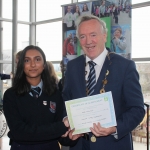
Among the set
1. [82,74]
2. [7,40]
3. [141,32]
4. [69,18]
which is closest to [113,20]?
[141,32]

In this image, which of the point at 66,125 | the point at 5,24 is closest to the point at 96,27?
the point at 66,125

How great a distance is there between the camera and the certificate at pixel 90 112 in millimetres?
1741

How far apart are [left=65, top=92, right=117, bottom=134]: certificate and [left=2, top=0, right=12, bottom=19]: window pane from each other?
261 inches

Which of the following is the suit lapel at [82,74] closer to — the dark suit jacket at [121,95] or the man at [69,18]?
the dark suit jacket at [121,95]

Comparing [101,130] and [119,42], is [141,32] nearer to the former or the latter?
[119,42]

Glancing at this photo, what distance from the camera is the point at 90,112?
1.79 m

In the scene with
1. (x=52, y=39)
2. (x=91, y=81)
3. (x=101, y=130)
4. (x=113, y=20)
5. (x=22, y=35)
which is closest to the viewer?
(x=101, y=130)

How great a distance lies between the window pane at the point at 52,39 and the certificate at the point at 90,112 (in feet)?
18.9

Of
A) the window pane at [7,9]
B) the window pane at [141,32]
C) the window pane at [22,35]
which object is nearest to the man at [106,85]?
the window pane at [141,32]

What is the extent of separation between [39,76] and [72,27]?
134 inches

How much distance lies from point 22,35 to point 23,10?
86 cm

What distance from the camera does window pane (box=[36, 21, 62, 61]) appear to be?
24.6ft

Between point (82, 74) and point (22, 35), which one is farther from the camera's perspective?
point (22, 35)

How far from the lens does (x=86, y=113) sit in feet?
5.90
